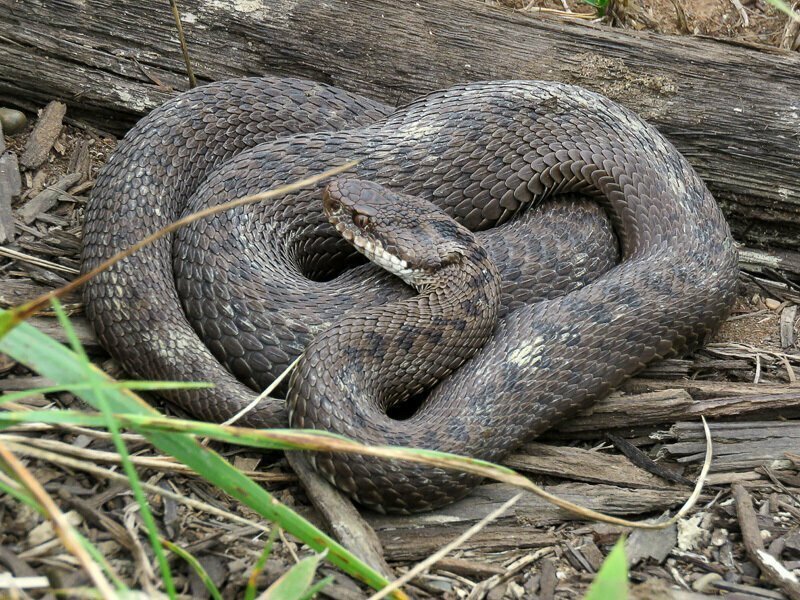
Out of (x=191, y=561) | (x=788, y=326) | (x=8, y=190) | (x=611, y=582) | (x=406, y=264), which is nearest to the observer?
(x=611, y=582)

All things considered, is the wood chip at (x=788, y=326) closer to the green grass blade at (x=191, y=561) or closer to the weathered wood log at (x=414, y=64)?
the weathered wood log at (x=414, y=64)

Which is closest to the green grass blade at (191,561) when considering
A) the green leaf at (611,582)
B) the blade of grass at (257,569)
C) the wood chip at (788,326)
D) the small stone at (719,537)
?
the blade of grass at (257,569)

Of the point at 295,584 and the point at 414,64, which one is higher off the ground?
the point at 414,64

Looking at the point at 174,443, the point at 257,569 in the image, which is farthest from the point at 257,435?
the point at 257,569

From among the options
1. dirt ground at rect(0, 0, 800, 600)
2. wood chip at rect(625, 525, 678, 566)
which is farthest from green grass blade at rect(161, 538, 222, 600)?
wood chip at rect(625, 525, 678, 566)

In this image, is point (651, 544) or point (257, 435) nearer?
point (257, 435)

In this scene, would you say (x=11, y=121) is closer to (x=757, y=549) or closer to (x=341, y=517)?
(x=341, y=517)
